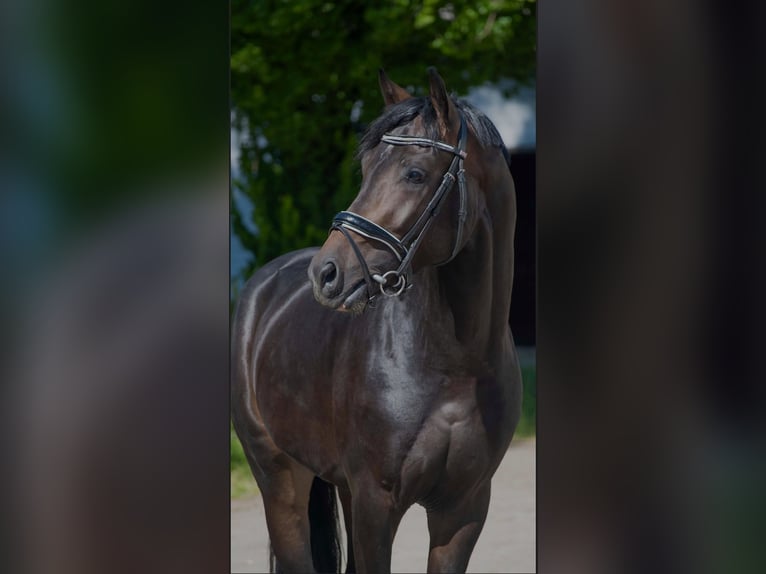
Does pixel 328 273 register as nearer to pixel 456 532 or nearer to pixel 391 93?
pixel 391 93

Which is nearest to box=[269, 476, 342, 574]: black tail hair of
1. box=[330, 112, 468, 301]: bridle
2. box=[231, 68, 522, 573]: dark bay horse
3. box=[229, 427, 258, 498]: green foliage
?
box=[231, 68, 522, 573]: dark bay horse

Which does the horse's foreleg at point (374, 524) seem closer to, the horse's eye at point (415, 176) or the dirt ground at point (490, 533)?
the horse's eye at point (415, 176)

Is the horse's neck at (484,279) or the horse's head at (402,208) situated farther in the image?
the horse's neck at (484,279)

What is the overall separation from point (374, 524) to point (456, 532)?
30 centimetres

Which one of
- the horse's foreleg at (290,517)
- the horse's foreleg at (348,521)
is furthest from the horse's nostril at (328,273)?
the horse's foreleg at (290,517)

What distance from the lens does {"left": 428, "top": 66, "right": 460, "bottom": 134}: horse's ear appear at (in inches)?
92.5
